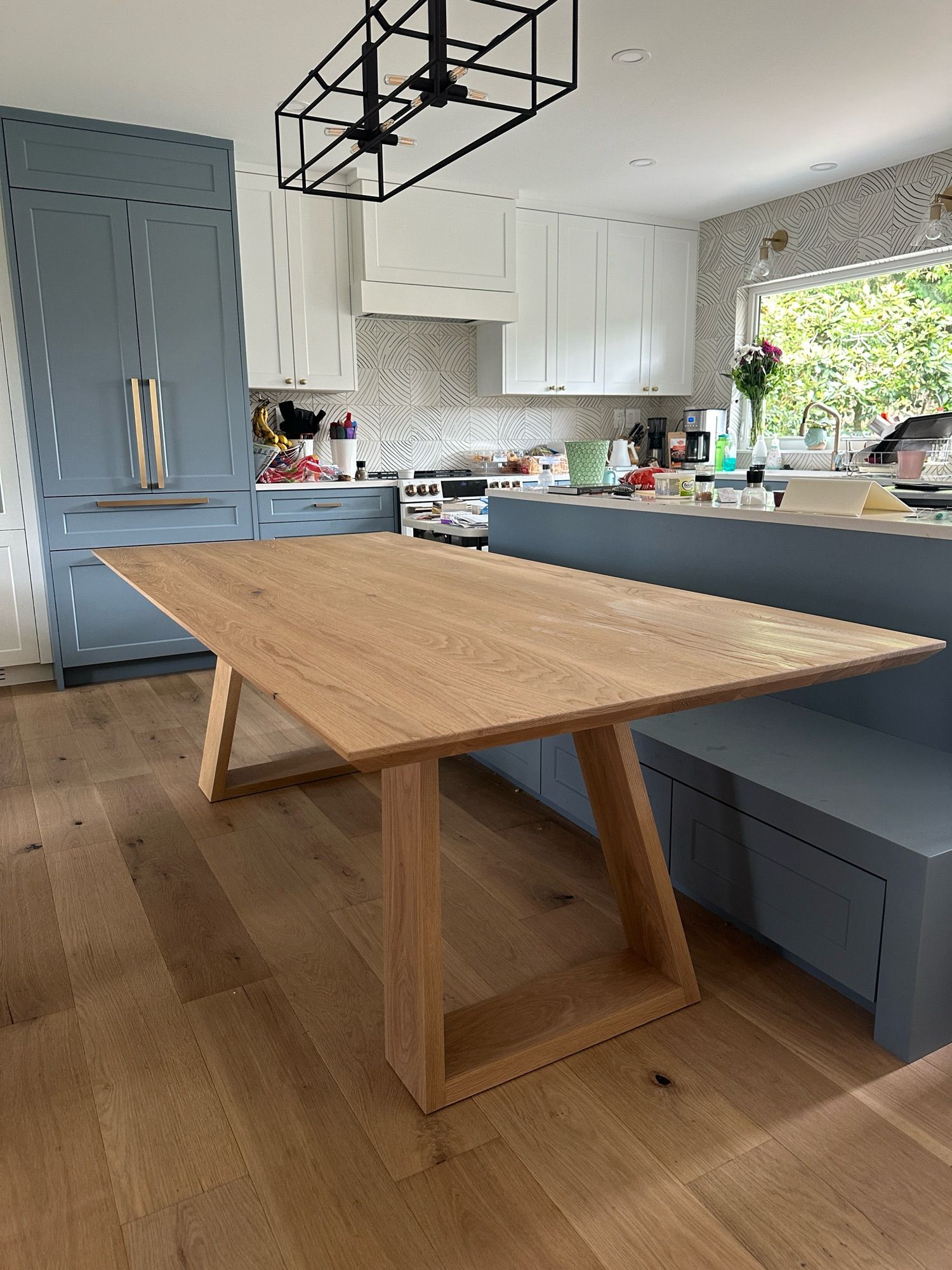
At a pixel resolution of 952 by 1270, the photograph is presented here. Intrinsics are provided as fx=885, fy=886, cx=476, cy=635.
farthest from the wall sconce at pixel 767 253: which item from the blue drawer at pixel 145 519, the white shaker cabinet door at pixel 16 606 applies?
the white shaker cabinet door at pixel 16 606

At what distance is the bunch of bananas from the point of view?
4484 millimetres

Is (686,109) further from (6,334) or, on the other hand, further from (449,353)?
(6,334)

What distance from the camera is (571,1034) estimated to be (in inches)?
59.6

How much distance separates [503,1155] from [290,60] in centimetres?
337

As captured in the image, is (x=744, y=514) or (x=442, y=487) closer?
(x=744, y=514)

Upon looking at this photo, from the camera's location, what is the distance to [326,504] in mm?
4426

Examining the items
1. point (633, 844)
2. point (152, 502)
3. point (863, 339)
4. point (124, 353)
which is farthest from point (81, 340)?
point (863, 339)

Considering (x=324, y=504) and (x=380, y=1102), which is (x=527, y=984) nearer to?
(x=380, y=1102)

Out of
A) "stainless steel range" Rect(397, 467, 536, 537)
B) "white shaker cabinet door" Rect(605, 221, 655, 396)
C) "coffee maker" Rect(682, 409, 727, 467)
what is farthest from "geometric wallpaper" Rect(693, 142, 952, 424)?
"stainless steel range" Rect(397, 467, 536, 537)

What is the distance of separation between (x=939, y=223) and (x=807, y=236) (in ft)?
3.98

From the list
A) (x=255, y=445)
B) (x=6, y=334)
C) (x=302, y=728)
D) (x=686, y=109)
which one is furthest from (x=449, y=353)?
(x=302, y=728)

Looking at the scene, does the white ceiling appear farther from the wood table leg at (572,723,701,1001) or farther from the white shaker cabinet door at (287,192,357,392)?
the wood table leg at (572,723,701,1001)

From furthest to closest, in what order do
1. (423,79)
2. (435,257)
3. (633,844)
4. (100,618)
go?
→ (435,257) → (100,618) → (423,79) → (633,844)

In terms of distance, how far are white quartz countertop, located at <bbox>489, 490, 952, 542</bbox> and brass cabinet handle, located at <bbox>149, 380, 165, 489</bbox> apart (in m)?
1.68
